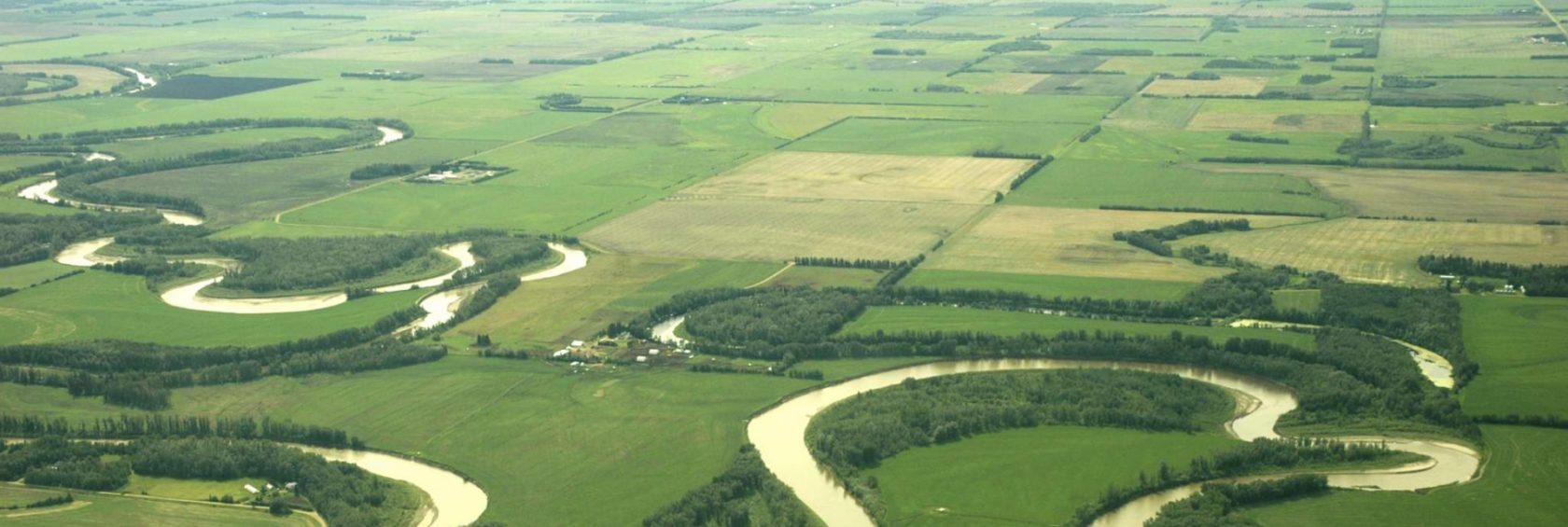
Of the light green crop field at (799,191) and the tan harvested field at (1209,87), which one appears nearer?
the light green crop field at (799,191)

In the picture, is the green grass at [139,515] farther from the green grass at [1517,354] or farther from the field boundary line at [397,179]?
the field boundary line at [397,179]

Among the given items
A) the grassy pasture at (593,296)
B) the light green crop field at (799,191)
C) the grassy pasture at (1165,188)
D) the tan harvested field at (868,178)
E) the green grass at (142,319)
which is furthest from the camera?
the tan harvested field at (868,178)

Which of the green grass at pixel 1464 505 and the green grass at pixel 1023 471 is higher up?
the green grass at pixel 1464 505

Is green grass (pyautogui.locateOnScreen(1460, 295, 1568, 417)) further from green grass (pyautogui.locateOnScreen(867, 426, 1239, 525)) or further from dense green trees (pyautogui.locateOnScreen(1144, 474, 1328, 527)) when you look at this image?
green grass (pyautogui.locateOnScreen(867, 426, 1239, 525))

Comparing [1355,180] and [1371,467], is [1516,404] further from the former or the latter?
[1355,180]

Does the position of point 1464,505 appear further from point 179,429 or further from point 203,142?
point 203,142

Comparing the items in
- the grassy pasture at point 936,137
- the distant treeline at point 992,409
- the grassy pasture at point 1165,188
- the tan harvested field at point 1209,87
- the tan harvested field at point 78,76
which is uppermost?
the distant treeline at point 992,409

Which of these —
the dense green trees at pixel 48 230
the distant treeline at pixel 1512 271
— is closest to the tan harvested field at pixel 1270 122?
the distant treeline at pixel 1512 271
